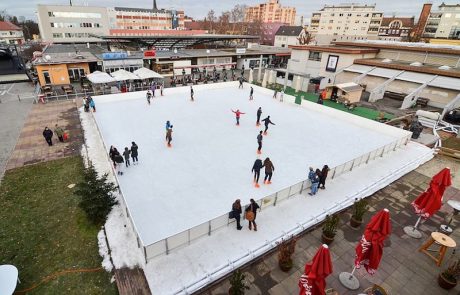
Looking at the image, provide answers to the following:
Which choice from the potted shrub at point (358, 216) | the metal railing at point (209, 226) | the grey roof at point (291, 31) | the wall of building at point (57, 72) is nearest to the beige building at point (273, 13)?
the grey roof at point (291, 31)

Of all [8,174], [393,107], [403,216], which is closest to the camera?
[403,216]

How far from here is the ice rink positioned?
997cm

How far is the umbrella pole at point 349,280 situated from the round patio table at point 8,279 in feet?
28.1

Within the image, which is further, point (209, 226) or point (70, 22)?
point (70, 22)

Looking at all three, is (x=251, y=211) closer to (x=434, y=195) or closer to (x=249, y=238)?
(x=249, y=238)

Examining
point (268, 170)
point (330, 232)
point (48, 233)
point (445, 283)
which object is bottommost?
point (48, 233)

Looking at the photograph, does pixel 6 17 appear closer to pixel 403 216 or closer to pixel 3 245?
pixel 3 245

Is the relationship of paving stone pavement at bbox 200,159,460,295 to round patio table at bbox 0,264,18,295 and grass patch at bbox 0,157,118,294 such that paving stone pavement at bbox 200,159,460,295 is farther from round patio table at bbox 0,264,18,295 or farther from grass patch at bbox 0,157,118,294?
round patio table at bbox 0,264,18,295

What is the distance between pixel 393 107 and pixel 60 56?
38462mm

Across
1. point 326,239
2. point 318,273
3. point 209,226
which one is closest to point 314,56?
point 326,239

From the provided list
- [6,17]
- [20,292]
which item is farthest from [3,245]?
[6,17]

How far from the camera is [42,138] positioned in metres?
16.3

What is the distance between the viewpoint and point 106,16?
222 ft

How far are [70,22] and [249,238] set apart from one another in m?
76.5
